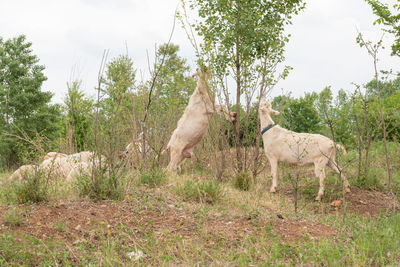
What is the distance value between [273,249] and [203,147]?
7340 mm

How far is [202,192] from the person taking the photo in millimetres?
5945

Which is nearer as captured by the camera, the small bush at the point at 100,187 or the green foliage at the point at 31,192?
the green foliage at the point at 31,192

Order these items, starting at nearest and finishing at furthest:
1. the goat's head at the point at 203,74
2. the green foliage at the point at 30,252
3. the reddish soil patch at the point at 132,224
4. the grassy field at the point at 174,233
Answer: the green foliage at the point at 30,252
the grassy field at the point at 174,233
the reddish soil patch at the point at 132,224
the goat's head at the point at 203,74

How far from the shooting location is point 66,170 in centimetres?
897

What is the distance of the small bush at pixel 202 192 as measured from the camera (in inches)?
232

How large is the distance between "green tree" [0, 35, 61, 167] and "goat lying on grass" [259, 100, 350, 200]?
1783 cm

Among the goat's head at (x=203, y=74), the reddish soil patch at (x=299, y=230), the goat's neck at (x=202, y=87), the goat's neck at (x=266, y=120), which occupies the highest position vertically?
the goat's head at (x=203, y=74)

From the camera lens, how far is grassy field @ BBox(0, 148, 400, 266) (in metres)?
3.70

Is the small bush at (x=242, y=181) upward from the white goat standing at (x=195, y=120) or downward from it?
downward

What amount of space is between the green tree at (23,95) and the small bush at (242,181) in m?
18.1

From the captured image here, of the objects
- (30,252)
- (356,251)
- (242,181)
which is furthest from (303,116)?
(30,252)

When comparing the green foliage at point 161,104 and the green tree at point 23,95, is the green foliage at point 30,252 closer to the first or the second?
the green foliage at point 161,104

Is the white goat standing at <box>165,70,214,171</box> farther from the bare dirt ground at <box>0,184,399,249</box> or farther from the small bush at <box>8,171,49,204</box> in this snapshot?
the small bush at <box>8,171,49,204</box>

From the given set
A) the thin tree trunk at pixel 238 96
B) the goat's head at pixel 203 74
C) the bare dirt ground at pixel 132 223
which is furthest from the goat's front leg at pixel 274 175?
the bare dirt ground at pixel 132 223
